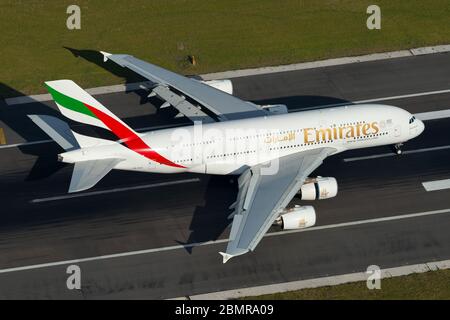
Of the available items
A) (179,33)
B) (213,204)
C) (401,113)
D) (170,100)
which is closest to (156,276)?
(213,204)

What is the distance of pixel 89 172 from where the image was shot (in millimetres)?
58312

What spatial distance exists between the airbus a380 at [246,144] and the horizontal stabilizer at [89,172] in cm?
7

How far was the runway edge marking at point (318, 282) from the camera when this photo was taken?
183 ft

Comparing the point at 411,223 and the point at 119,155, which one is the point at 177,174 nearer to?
the point at 119,155

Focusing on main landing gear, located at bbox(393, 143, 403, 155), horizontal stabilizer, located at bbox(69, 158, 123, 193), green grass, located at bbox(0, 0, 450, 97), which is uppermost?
green grass, located at bbox(0, 0, 450, 97)

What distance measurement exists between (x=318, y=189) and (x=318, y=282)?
308 inches

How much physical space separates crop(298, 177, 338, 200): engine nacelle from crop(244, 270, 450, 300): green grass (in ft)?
25.9

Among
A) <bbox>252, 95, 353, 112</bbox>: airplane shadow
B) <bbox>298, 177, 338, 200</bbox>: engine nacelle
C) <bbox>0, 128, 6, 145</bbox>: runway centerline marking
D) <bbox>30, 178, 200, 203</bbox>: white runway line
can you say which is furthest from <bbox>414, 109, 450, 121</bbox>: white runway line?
<bbox>0, 128, 6, 145</bbox>: runway centerline marking

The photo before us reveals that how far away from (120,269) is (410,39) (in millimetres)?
38772

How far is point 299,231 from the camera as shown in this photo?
60.3m

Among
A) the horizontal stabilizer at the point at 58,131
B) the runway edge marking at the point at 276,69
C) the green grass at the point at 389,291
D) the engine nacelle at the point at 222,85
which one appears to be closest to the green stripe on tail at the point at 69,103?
the horizontal stabilizer at the point at 58,131

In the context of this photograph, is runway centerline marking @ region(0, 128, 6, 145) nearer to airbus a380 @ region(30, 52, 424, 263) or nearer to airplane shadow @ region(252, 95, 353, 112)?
airbus a380 @ region(30, 52, 424, 263)

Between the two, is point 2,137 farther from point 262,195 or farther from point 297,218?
point 297,218

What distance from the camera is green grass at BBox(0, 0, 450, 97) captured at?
252 ft
